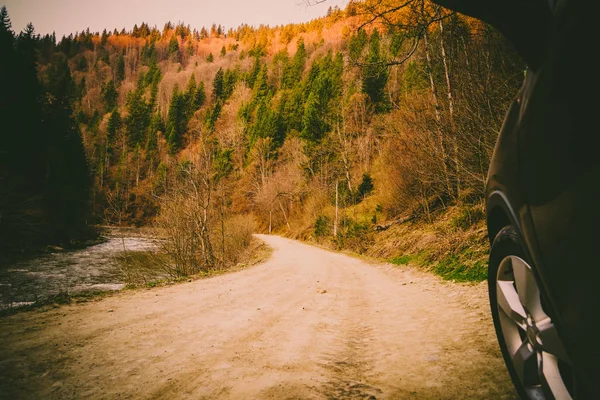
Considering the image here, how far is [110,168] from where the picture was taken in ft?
240

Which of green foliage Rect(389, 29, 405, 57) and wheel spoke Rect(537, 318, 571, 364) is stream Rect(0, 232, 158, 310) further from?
wheel spoke Rect(537, 318, 571, 364)

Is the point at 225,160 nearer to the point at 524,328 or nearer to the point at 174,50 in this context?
the point at 524,328

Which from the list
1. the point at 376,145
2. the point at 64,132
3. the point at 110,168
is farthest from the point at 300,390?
the point at 110,168

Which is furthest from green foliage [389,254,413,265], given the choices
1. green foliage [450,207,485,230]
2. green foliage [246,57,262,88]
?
green foliage [246,57,262,88]

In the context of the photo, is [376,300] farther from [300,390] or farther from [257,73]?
[257,73]

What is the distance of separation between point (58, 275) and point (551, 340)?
771 inches

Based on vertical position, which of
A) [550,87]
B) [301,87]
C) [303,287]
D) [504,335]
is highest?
[301,87]

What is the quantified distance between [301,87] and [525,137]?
5420 cm

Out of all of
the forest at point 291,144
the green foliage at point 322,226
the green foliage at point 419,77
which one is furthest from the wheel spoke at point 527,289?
the green foliage at point 322,226

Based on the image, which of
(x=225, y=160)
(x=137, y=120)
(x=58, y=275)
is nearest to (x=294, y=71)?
(x=225, y=160)

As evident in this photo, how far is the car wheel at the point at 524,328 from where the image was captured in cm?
115

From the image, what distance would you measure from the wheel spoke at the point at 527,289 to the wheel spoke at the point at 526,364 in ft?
0.62

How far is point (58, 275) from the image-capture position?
14.9 meters

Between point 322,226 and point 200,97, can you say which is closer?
point 322,226
